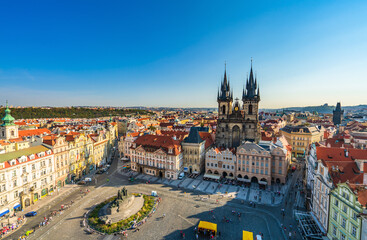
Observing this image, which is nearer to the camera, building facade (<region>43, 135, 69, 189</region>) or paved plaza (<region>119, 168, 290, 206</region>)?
paved plaza (<region>119, 168, 290, 206</region>)

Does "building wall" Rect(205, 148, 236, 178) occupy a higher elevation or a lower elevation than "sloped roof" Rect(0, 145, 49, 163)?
lower

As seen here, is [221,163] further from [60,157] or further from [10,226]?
[10,226]

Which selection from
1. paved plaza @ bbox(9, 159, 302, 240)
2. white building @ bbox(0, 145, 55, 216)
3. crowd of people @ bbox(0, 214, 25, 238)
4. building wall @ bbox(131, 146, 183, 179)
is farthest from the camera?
building wall @ bbox(131, 146, 183, 179)

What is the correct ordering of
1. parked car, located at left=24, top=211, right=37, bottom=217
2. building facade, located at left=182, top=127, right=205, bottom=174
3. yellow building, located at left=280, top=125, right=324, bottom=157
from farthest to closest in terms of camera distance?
1. yellow building, located at left=280, top=125, right=324, bottom=157
2. building facade, located at left=182, top=127, right=205, bottom=174
3. parked car, located at left=24, top=211, right=37, bottom=217

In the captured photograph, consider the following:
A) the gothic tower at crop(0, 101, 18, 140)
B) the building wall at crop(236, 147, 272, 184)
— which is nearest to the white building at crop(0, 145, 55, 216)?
the gothic tower at crop(0, 101, 18, 140)

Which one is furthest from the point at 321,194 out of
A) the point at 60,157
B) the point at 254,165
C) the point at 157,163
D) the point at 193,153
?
the point at 60,157

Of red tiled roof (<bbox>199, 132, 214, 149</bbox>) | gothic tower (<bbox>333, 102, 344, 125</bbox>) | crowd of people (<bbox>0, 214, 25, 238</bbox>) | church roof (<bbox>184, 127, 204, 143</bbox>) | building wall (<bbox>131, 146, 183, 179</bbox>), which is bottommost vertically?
crowd of people (<bbox>0, 214, 25, 238</bbox>)

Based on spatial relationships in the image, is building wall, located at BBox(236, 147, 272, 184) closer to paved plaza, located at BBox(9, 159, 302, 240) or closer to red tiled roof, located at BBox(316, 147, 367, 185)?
paved plaza, located at BBox(9, 159, 302, 240)

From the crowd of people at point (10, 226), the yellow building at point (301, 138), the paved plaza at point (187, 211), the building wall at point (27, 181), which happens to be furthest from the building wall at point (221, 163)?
the crowd of people at point (10, 226)
